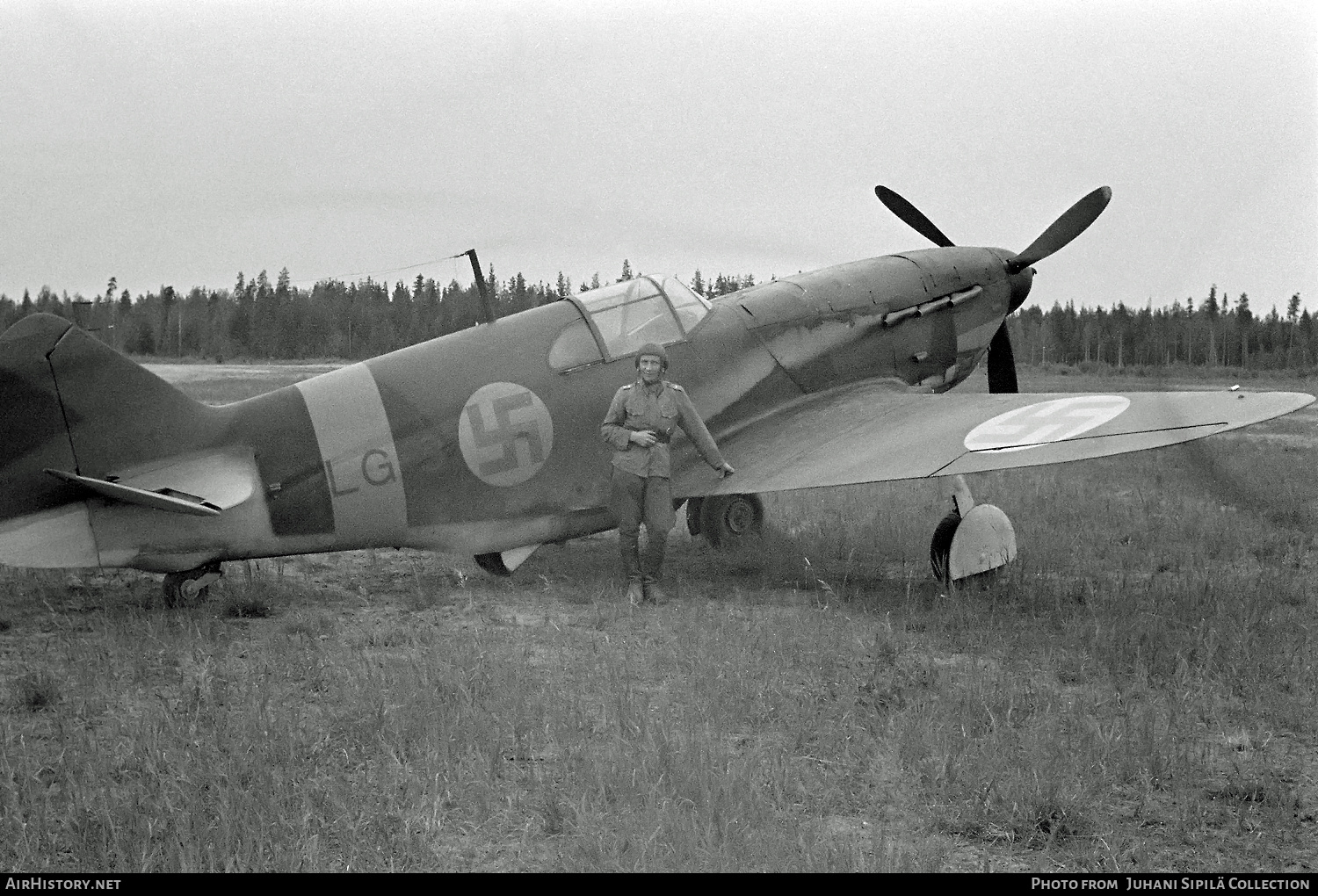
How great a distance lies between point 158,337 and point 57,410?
12.9 ft

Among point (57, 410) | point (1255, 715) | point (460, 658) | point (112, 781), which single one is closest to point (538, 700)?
point (460, 658)

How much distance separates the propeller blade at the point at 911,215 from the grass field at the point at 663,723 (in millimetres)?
4211

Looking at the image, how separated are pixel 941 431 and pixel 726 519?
260 centimetres

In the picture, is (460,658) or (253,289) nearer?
(460,658)

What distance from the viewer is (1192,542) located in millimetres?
9305

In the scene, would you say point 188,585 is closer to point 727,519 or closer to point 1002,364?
point 727,519

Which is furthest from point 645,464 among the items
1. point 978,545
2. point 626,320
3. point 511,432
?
point 978,545

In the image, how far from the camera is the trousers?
729cm

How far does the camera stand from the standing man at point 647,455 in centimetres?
728

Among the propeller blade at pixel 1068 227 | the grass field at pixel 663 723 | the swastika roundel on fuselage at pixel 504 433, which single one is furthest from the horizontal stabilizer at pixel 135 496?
the propeller blade at pixel 1068 227

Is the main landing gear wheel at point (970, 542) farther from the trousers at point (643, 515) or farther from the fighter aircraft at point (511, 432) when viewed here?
the trousers at point (643, 515)

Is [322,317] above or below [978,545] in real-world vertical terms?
above

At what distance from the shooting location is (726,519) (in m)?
9.42

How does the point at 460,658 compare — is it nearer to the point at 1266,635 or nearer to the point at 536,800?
the point at 536,800
